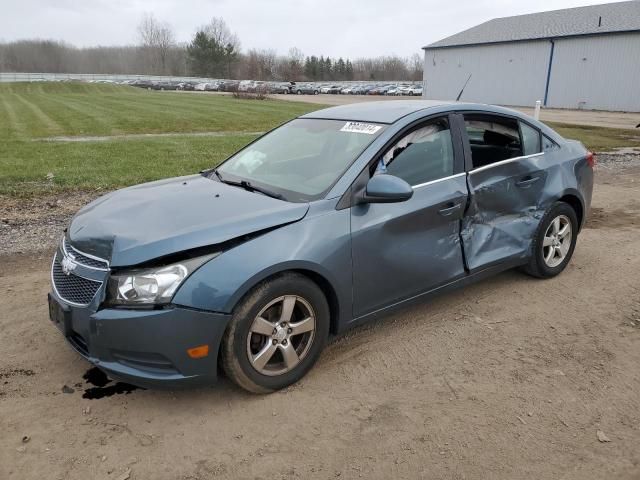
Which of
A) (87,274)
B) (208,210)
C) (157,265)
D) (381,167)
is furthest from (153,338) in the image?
(381,167)

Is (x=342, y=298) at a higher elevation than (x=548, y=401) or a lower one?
higher

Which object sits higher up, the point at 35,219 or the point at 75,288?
the point at 75,288

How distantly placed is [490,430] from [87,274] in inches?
91.8

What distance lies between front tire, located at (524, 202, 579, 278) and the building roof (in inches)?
1457

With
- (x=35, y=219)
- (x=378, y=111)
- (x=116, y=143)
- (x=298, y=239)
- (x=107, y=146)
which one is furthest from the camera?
(x=116, y=143)

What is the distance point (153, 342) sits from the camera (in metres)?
2.73

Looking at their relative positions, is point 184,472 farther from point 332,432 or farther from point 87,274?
point 87,274

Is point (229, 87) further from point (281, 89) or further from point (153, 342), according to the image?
point (153, 342)

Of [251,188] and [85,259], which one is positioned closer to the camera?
[85,259]

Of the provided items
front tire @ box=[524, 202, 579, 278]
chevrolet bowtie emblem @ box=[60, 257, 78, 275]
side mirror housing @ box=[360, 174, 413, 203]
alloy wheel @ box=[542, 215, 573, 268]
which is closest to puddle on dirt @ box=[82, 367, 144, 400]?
chevrolet bowtie emblem @ box=[60, 257, 78, 275]

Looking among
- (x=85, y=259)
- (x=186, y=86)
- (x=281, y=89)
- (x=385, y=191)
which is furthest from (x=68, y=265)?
(x=186, y=86)

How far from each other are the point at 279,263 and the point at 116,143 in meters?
11.7

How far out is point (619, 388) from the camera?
3.24 metres

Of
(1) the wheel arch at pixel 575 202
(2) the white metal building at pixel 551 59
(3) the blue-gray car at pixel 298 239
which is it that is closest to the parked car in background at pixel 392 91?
(2) the white metal building at pixel 551 59
